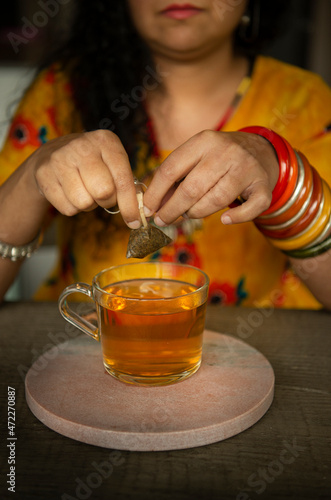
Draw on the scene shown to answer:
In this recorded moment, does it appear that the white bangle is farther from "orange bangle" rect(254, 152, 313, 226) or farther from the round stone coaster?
"orange bangle" rect(254, 152, 313, 226)

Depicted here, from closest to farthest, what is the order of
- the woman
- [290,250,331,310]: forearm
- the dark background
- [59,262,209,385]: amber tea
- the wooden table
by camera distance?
the wooden table < [59,262,209,385]: amber tea < [290,250,331,310]: forearm < the woman < the dark background

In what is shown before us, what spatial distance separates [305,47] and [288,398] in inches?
128

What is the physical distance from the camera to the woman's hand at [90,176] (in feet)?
2.59

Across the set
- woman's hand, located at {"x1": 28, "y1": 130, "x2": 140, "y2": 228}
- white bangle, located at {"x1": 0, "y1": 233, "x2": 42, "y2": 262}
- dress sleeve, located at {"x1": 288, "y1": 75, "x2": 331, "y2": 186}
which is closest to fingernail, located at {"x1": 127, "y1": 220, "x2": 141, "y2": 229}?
woman's hand, located at {"x1": 28, "y1": 130, "x2": 140, "y2": 228}

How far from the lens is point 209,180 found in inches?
31.7

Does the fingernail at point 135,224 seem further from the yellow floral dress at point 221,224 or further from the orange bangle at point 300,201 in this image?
the yellow floral dress at point 221,224

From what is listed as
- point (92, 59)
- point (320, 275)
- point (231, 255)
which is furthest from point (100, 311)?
point (92, 59)

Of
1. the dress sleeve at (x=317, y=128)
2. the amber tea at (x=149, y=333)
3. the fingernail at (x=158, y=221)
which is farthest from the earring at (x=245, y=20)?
the amber tea at (x=149, y=333)

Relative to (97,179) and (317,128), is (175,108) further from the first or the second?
(97,179)

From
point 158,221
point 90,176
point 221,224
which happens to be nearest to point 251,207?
point 158,221

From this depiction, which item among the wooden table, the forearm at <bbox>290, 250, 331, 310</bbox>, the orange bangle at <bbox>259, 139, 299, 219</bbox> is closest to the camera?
the wooden table

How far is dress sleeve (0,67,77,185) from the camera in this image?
139 centimetres

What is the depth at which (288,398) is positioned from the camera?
2.41 feet

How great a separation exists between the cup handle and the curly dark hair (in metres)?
0.65
